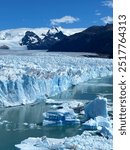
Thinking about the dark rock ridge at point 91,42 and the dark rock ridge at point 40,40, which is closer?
the dark rock ridge at point 91,42

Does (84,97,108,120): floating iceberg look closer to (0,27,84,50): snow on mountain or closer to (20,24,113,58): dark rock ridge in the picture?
(20,24,113,58): dark rock ridge

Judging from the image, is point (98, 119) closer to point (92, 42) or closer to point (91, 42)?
point (92, 42)

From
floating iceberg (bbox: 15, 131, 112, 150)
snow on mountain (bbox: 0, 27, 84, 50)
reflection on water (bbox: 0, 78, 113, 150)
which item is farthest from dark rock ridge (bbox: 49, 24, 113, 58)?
floating iceberg (bbox: 15, 131, 112, 150)

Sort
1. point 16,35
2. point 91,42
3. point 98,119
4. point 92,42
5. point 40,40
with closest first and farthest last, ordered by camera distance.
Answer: point 98,119 → point 92,42 → point 91,42 → point 40,40 → point 16,35

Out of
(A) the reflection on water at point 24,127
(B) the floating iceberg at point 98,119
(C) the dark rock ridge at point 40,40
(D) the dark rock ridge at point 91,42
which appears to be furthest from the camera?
(C) the dark rock ridge at point 40,40

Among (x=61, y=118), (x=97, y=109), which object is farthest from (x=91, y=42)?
(x=61, y=118)

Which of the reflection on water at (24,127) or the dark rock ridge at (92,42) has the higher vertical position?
the dark rock ridge at (92,42)

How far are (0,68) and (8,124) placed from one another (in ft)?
14.9

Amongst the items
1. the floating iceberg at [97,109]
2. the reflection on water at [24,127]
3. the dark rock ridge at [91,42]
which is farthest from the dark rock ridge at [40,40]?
the floating iceberg at [97,109]

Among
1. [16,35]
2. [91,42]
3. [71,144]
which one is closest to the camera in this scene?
[71,144]

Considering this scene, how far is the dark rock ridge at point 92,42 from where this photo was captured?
160ft

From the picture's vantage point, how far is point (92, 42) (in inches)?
2010

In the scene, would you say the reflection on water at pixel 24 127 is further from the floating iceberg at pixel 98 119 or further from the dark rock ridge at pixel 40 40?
the dark rock ridge at pixel 40 40

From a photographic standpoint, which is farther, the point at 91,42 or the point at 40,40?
the point at 40,40
